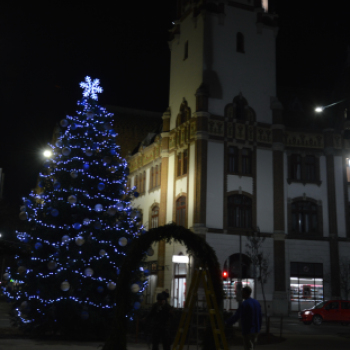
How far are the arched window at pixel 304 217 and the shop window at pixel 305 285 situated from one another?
274cm

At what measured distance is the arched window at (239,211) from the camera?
39.0 metres

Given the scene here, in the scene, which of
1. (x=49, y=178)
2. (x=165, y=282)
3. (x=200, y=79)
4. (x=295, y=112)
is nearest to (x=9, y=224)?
(x=165, y=282)

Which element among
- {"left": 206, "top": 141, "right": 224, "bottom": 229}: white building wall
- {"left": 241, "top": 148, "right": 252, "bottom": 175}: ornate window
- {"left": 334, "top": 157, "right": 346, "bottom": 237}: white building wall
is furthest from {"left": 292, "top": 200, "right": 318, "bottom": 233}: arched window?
{"left": 206, "top": 141, "right": 224, "bottom": 229}: white building wall

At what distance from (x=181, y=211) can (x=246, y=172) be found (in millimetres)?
5907

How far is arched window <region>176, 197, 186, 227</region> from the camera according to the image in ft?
131

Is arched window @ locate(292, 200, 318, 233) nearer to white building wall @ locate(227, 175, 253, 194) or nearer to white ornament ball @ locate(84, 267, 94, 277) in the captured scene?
white building wall @ locate(227, 175, 253, 194)

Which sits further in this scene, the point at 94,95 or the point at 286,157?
the point at 286,157

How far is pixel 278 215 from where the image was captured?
1565 inches

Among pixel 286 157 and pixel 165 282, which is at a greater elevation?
pixel 286 157

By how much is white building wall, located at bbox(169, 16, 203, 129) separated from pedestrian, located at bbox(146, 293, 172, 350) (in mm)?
29524

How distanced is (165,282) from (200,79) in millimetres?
16355

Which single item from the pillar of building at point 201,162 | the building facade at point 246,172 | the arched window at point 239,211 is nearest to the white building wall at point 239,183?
the building facade at point 246,172

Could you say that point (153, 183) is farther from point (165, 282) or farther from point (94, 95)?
point (94, 95)

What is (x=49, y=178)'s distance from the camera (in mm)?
20156
